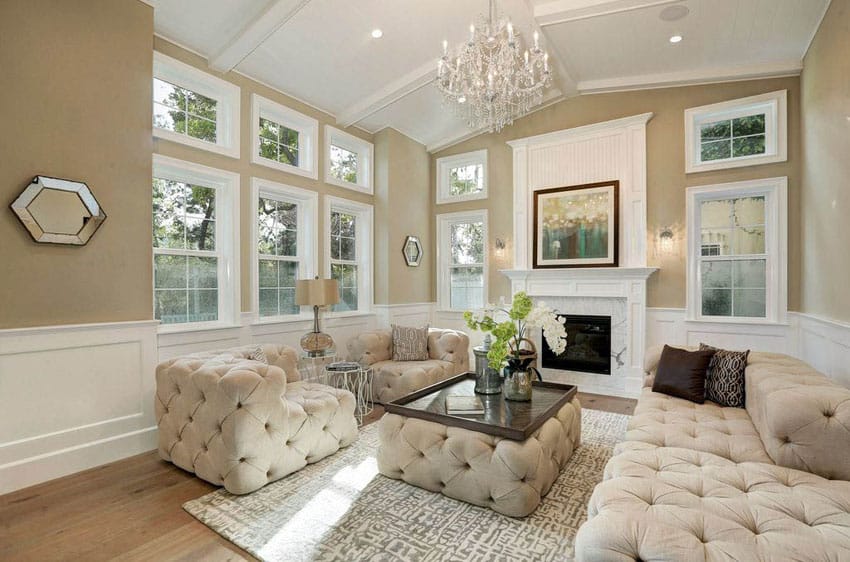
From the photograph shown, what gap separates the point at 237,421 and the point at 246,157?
295cm

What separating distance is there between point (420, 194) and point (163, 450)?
15.7 ft

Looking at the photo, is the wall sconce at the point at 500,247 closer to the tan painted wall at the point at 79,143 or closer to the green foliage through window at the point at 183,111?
the green foliage through window at the point at 183,111

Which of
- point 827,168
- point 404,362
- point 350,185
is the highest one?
point 350,185

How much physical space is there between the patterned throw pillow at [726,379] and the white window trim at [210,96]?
15.3 feet

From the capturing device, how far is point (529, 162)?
582 cm

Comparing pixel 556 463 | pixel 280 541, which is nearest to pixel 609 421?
pixel 556 463

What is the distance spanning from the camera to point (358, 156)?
5.92 metres

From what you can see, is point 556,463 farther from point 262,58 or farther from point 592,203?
point 262,58

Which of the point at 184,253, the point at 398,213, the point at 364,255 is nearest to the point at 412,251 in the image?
the point at 398,213

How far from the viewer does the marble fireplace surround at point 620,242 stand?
5047 millimetres

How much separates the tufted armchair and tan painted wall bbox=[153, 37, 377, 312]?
3.69ft

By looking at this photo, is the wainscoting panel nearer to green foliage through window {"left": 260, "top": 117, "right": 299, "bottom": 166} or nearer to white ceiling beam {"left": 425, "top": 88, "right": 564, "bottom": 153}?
white ceiling beam {"left": 425, "top": 88, "right": 564, "bottom": 153}

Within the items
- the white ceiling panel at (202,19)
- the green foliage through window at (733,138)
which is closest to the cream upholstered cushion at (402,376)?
the white ceiling panel at (202,19)

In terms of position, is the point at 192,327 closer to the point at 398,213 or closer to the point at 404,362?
the point at 404,362
